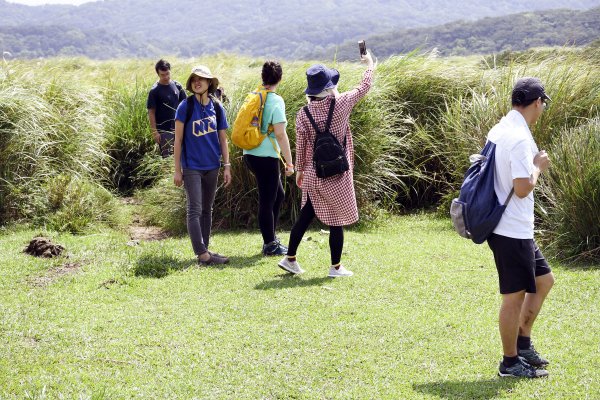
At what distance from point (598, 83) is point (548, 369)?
623 centimetres

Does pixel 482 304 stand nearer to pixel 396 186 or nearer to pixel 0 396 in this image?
pixel 0 396

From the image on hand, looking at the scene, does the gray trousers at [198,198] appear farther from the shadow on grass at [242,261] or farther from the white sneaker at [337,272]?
the white sneaker at [337,272]

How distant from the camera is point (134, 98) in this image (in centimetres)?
1268

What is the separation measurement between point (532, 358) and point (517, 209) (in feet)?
3.16

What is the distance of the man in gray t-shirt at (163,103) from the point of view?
33.9 feet

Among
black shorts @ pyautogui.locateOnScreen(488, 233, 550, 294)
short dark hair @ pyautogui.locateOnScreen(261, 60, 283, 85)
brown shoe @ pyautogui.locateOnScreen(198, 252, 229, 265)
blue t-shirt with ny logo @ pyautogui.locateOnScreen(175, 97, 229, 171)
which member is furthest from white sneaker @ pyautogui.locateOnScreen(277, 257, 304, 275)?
black shorts @ pyautogui.locateOnScreen(488, 233, 550, 294)

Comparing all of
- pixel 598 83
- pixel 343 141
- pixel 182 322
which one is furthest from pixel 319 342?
pixel 598 83

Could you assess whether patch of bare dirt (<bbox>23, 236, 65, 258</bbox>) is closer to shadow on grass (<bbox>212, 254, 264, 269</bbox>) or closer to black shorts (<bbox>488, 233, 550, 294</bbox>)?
shadow on grass (<bbox>212, 254, 264, 269</bbox>)

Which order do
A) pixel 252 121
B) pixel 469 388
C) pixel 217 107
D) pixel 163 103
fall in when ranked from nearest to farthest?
pixel 469 388 → pixel 252 121 → pixel 217 107 → pixel 163 103

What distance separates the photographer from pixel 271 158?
296 inches

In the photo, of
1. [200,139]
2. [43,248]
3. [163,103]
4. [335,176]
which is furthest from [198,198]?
[163,103]

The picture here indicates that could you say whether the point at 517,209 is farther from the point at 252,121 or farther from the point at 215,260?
the point at 215,260

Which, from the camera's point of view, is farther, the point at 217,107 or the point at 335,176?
the point at 217,107

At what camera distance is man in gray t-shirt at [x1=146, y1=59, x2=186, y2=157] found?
10.3m
